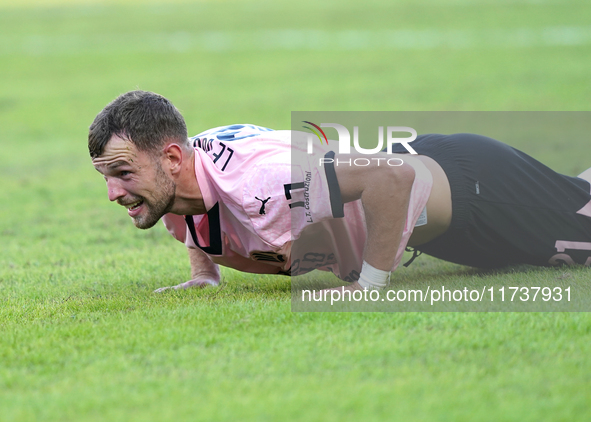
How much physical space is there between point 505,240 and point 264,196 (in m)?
1.69

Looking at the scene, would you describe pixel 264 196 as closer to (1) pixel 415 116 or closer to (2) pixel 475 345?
(2) pixel 475 345

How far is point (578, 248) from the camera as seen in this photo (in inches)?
185

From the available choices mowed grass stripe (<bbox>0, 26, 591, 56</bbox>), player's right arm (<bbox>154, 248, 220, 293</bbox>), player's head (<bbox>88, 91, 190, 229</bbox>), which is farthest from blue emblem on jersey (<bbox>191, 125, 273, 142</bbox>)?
mowed grass stripe (<bbox>0, 26, 591, 56</bbox>)

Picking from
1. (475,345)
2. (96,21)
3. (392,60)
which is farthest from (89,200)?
(96,21)

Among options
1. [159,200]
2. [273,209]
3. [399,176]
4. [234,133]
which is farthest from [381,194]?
[159,200]

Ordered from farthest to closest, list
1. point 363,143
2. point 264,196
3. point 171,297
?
1. point 363,143
2. point 171,297
3. point 264,196

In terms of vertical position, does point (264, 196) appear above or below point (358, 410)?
above

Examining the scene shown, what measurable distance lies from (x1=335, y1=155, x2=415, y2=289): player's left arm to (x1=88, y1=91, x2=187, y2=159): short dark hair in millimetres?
947

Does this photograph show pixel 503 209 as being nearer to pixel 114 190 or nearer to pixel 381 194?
pixel 381 194

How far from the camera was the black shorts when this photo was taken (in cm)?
457

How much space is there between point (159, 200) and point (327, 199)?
91cm

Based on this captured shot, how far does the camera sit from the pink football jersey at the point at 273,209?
3.91 metres

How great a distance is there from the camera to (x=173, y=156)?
3930mm

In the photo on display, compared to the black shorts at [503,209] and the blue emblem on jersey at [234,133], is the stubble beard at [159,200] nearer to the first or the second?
the blue emblem on jersey at [234,133]
